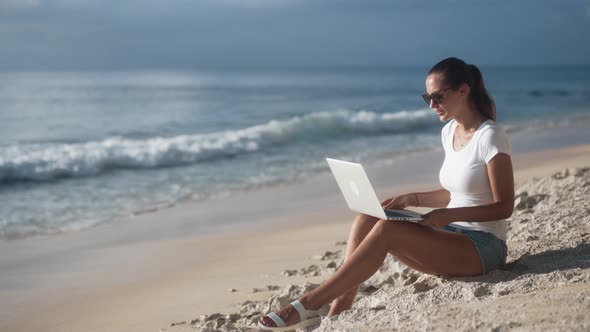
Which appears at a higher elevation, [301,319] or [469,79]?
[469,79]

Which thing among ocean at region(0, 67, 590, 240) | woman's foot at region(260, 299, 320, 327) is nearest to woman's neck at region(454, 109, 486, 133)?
woman's foot at region(260, 299, 320, 327)

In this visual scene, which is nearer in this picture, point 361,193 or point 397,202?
point 361,193

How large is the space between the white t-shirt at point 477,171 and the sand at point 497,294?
0.29m

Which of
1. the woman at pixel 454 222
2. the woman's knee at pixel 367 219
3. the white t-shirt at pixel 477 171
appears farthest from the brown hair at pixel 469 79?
the woman's knee at pixel 367 219

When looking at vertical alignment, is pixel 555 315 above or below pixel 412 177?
above

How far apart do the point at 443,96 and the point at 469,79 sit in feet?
0.55

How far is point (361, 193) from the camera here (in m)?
3.73

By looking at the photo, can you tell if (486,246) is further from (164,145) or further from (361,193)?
(164,145)

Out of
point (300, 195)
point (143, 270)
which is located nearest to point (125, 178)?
point (300, 195)

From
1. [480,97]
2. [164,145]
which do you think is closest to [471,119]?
[480,97]

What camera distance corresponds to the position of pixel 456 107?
3877 millimetres

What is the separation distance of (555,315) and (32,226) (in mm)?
6963

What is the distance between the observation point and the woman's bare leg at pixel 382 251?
366 centimetres

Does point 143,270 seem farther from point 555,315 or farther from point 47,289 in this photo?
point 555,315
